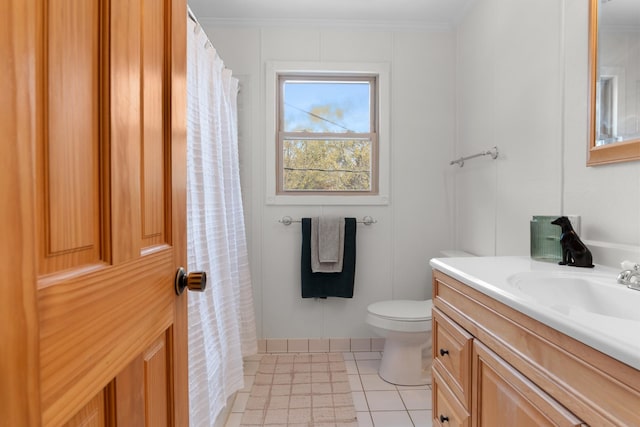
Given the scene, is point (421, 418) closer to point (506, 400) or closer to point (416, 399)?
point (416, 399)

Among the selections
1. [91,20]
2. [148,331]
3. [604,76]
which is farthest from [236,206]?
[604,76]

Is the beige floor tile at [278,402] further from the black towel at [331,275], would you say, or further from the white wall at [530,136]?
the white wall at [530,136]

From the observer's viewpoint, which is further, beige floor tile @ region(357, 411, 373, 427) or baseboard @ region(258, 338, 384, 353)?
baseboard @ region(258, 338, 384, 353)

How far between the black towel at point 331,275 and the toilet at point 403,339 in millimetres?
309

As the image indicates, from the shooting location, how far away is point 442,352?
4.11 feet

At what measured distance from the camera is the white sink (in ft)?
2.85

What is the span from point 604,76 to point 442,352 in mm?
1083

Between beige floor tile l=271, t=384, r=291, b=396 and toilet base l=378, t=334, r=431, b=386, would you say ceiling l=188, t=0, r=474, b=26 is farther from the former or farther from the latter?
beige floor tile l=271, t=384, r=291, b=396

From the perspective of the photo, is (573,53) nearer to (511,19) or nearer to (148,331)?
(511,19)

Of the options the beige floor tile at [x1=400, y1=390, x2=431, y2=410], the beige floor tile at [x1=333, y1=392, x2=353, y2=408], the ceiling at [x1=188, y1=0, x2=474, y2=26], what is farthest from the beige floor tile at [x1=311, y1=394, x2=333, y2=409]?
the ceiling at [x1=188, y1=0, x2=474, y2=26]

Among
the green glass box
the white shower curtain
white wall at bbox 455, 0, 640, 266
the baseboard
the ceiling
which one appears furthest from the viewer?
the baseboard

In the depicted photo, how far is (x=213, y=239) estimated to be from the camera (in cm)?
164

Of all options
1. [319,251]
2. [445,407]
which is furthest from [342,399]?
[319,251]

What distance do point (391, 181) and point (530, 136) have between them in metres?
1.01
